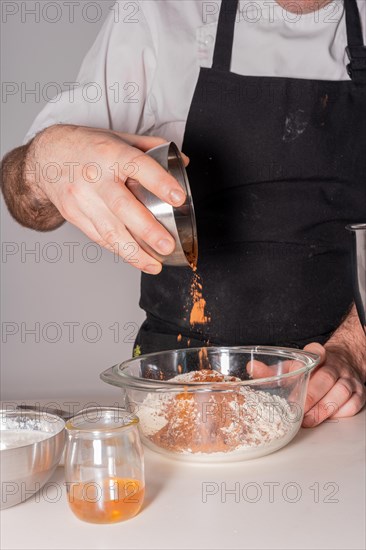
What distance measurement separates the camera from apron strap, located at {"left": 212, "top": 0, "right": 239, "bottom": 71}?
173 cm

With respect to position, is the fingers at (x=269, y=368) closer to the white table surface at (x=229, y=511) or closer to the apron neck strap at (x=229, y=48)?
the white table surface at (x=229, y=511)

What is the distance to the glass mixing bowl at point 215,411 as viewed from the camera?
1022mm

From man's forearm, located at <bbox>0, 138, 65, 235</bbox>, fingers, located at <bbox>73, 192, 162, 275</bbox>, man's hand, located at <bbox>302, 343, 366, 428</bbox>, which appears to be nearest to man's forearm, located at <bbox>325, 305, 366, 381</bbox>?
man's hand, located at <bbox>302, 343, 366, 428</bbox>

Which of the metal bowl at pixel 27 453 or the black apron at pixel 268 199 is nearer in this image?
the metal bowl at pixel 27 453

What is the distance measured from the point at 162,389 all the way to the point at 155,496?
139 mm

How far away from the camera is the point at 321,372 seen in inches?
50.5

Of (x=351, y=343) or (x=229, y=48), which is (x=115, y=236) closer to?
(x=351, y=343)

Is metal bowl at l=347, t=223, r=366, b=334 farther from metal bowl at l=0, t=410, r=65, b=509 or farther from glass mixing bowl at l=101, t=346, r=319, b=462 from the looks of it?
metal bowl at l=0, t=410, r=65, b=509

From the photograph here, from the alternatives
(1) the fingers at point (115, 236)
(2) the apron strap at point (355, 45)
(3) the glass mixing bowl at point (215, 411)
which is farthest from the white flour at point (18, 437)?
(2) the apron strap at point (355, 45)

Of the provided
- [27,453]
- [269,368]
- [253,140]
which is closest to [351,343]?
[269,368]

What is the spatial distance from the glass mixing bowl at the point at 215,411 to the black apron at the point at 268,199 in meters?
0.55

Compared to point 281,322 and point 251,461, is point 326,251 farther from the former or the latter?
point 251,461

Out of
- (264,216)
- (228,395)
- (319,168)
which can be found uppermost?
(319,168)

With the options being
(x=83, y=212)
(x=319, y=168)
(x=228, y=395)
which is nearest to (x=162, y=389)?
(x=228, y=395)
